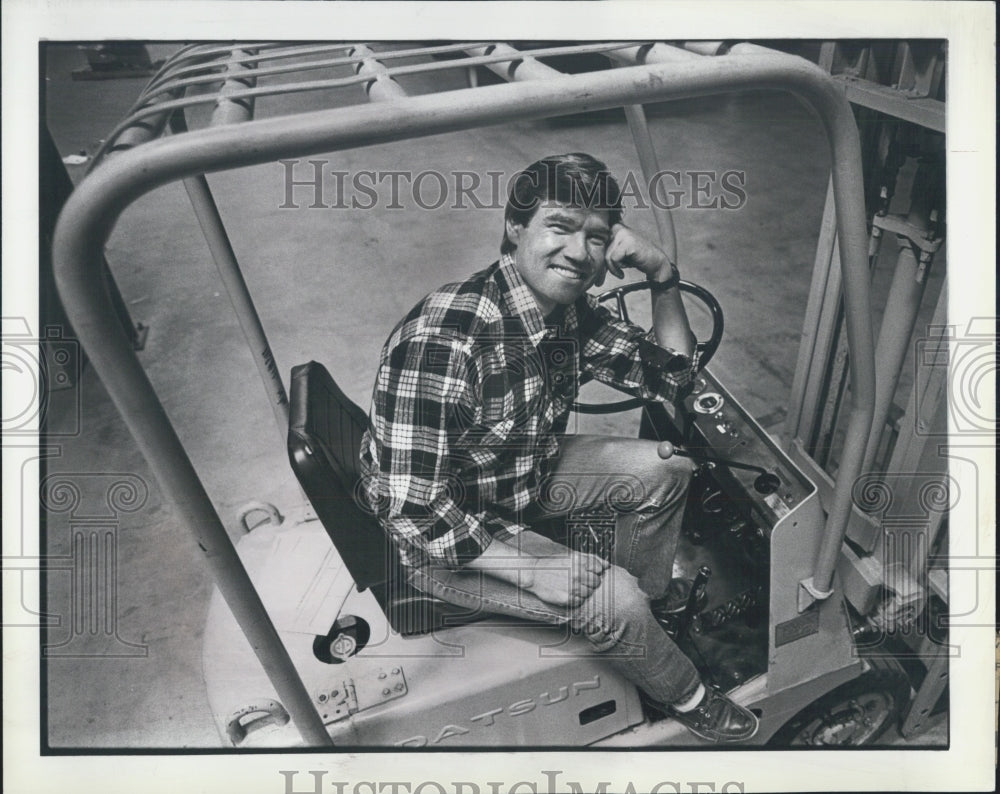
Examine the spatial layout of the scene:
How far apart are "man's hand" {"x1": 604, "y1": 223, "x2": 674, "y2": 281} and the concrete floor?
4 cm

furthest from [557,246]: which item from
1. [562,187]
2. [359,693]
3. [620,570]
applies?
[359,693]

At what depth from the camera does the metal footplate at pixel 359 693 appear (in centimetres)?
131

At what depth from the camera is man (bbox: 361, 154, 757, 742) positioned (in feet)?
4.00

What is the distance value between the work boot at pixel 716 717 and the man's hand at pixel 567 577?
31cm

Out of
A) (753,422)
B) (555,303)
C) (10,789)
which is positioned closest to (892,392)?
(753,422)

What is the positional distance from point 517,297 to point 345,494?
1.44 ft

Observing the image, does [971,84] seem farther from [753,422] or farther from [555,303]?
[555,303]

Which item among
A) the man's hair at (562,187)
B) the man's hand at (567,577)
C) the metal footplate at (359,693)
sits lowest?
the metal footplate at (359,693)

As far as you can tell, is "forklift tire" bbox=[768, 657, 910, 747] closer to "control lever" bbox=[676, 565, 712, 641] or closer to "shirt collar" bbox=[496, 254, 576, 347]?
"control lever" bbox=[676, 565, 712, 641]

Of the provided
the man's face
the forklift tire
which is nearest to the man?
Result: the man's face

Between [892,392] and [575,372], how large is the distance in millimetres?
662

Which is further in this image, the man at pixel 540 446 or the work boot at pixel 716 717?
the work boot at pixel 716 717

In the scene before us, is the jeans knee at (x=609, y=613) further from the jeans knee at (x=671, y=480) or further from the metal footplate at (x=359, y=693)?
the metal footplate at (x=359, y=693)

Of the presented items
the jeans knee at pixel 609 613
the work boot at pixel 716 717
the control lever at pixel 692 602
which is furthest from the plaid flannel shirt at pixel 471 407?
the work boot at pixel 716 717
